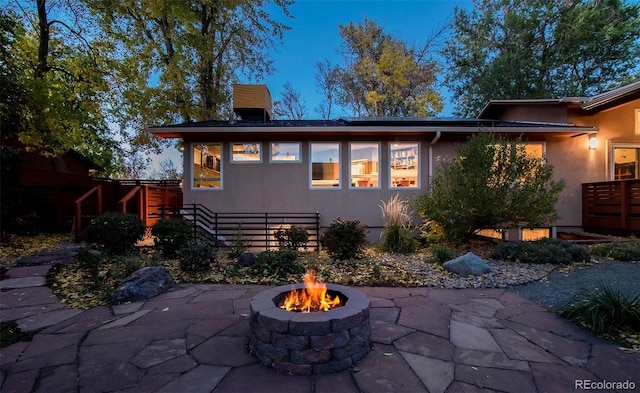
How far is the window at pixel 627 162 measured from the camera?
8.59 metres

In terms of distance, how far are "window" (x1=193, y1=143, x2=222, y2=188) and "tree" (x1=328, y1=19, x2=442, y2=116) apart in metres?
11.0

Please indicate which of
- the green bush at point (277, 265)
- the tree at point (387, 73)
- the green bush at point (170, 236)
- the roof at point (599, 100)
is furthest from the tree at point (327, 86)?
the green bush at point (277, 265)

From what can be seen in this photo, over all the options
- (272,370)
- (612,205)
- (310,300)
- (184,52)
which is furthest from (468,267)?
(184,52)

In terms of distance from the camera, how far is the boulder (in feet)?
15.1

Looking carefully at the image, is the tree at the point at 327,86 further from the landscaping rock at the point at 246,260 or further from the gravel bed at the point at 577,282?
the gravel bed at the point at 577,282

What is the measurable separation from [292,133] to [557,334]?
648 cm

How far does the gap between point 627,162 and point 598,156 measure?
1.21 metres

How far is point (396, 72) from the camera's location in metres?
16.8

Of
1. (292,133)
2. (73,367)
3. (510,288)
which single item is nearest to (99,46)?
(292,133)

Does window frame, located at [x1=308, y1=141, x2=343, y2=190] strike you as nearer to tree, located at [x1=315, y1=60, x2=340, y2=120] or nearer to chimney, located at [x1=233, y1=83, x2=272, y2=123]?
chimney, located at [x1=233, y1=83, x2=272, y2=123]

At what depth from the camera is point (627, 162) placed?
8.67m

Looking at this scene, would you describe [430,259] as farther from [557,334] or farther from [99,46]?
[99,46]

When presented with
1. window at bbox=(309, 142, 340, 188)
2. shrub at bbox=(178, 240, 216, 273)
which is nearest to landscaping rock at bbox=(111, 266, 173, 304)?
shrub at bbox=(178, 240, 216, 273)

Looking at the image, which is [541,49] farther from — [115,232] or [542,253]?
[115,232]
